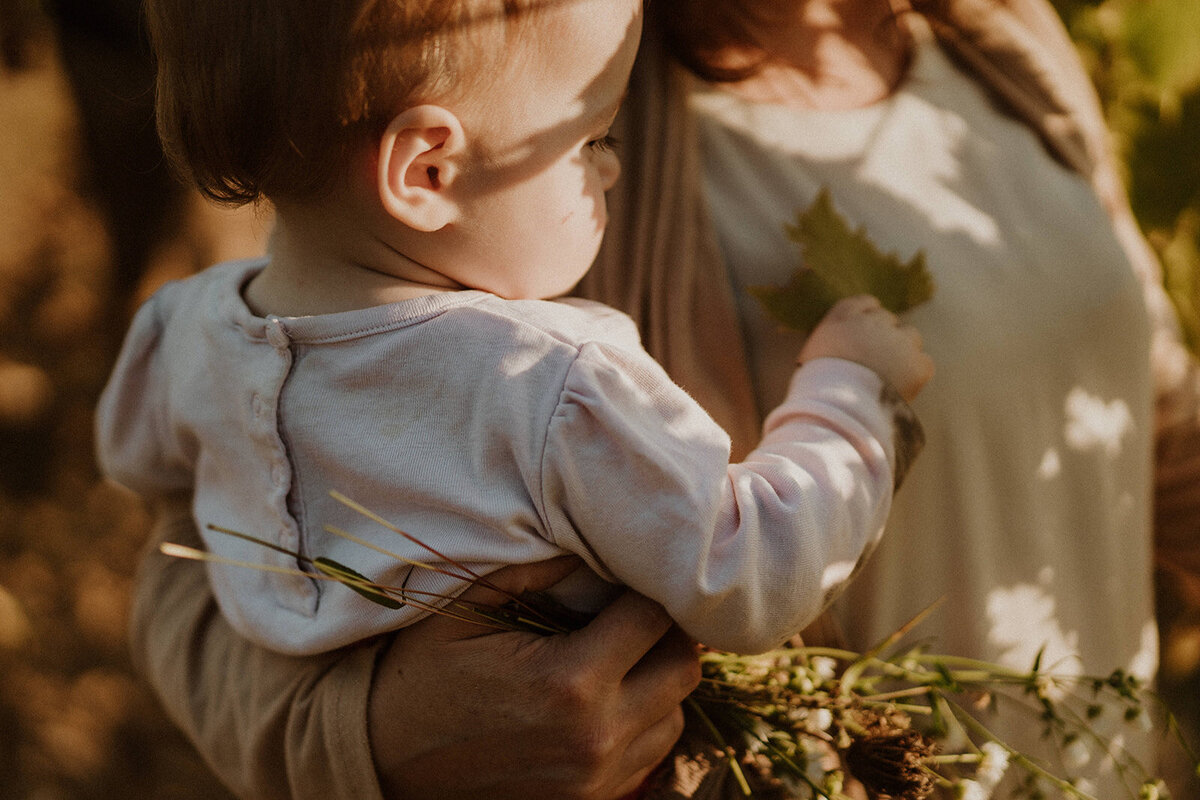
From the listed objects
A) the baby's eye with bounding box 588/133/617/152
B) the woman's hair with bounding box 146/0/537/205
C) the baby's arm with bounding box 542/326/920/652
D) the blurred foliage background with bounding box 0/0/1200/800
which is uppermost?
the woman's hair with bounding box 146/0/537/205

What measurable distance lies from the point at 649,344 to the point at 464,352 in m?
0.38

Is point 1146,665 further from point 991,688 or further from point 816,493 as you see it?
point 816,493

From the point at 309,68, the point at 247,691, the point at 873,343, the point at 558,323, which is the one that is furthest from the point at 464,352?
the point at 247,691

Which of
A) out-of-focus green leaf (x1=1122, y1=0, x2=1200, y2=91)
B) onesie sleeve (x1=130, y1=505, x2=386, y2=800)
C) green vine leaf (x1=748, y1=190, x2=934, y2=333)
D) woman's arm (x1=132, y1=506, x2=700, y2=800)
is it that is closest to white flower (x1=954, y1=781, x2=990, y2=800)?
woman's arm (x1=132, y1=506, x2=700, y2=800)

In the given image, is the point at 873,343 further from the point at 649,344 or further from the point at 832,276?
the point at 649,344

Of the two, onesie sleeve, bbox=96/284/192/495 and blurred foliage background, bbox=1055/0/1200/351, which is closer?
onesie sleeve, bbox=96/284/192/495

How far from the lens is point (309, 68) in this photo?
3.31ft

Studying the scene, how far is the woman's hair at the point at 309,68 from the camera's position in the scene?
993 millimetres

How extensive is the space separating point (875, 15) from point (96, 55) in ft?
7.27

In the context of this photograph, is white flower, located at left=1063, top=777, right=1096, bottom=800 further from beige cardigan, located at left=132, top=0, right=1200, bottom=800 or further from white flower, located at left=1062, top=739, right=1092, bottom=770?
beige cardigan, located at left=132, top=0, right=1200, bottom=800

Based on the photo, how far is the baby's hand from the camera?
1.32 meters

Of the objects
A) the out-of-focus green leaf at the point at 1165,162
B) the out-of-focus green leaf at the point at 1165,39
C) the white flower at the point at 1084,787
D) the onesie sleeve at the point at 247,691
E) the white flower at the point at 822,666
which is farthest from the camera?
the out-of-focus green leaf at the point at 1165,162

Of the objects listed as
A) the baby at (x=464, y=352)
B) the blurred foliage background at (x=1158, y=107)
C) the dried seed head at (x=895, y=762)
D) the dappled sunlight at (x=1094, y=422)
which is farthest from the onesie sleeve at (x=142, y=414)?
the blurred foliage background at (x=1158, y=107)

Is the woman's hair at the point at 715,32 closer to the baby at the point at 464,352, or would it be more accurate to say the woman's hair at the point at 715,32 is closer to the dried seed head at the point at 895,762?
the baby at the point at 464,352
